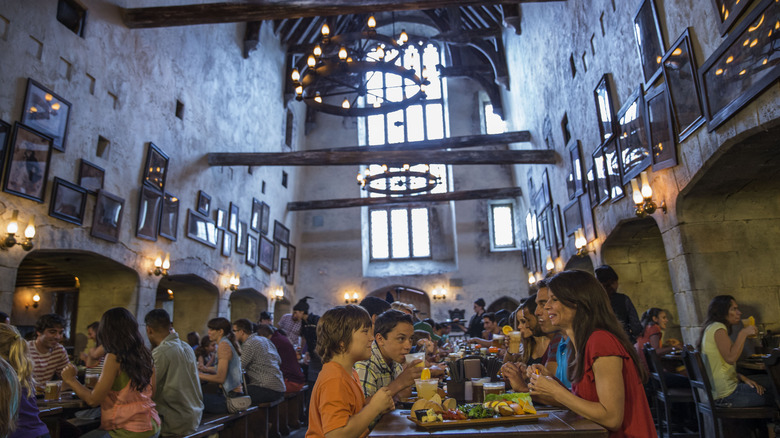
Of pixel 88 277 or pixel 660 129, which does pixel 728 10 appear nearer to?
pixel 660 129

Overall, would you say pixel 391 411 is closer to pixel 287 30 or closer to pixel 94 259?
pixel 94 259

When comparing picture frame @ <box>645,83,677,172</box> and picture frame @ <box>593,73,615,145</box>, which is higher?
picture frame @ <box>593,73,615,145</box>

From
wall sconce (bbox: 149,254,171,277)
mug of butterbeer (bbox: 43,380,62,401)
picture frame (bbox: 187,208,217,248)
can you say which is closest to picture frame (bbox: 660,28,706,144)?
mug of butterbeer (bbox: 43,380,62,401)

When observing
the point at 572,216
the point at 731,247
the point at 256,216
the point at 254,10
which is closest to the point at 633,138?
the point at 731,247

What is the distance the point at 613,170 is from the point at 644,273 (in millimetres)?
2150

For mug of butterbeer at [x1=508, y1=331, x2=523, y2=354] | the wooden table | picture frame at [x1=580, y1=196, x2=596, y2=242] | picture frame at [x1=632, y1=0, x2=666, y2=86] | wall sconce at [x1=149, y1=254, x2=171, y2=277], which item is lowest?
the wooden table

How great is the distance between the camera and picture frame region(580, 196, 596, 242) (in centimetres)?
801

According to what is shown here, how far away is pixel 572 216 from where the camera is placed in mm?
9367

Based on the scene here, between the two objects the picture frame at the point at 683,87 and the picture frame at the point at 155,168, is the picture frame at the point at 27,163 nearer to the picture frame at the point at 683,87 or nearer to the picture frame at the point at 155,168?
the picture frame at the point at 155,168

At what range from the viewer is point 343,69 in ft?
31.7

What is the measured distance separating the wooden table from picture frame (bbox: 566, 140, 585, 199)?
7141 mm

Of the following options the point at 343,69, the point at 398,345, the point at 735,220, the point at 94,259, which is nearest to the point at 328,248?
the point at 343,69

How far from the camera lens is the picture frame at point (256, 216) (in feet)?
43.7

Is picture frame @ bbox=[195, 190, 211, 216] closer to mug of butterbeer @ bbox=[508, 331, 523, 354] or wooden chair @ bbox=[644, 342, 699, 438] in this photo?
mug of butterbeer @ bbox=[508, 331, 523, 354]
